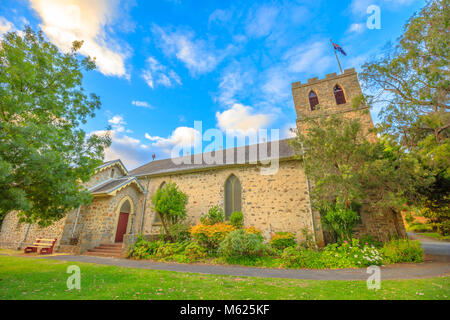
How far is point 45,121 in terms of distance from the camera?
6551 millimetres

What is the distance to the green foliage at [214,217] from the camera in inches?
474

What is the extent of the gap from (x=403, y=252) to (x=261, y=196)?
23.6 ft

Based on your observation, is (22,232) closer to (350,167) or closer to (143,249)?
(143,249)

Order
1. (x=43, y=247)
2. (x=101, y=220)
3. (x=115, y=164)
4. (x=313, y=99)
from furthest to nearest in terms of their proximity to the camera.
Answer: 1. (x=313, y=99)
2. (x=115, y=164)
3. (x=101, y=220)
4. (x=43, y=247)

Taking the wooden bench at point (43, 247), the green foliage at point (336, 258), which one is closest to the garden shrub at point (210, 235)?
the green foliage at point (336, 258)

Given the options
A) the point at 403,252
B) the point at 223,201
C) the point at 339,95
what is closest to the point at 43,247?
the point at 223,201

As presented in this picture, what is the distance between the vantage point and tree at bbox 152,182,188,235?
1203 centimetres

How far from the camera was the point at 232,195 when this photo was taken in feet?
44.8

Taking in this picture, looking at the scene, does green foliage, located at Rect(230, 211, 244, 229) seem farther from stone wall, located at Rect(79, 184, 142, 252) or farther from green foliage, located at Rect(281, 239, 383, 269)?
stone wall, located at Rect(79, 184, 142, 252)

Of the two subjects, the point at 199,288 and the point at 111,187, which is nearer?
the point at 199,288

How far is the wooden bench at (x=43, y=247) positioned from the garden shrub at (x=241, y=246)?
34.5 feet

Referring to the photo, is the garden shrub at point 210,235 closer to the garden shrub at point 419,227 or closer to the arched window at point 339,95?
the arched window at point 339,95
